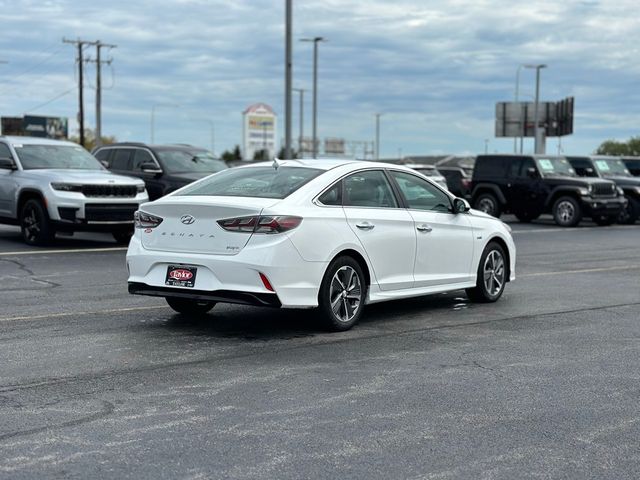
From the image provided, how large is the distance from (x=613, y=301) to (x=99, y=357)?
624 cm

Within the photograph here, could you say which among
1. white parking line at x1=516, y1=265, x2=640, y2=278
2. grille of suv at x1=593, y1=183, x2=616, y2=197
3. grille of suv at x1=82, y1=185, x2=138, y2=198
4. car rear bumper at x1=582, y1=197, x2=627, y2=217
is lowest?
white parking line at x1=516, y1=265, x2=640, y2=278

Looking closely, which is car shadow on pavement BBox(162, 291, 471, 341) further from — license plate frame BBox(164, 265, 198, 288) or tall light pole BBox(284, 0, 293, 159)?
tall light pole BBox(284, 0, 293, 159)

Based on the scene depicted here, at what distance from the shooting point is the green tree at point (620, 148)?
15500 cm

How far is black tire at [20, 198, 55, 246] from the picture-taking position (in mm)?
16391

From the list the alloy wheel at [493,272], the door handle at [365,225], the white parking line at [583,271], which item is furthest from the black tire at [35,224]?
the door handle at [365,225]

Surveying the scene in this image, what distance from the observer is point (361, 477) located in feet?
15.3

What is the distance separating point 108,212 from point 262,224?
903 cm

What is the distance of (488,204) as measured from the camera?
28.8 m

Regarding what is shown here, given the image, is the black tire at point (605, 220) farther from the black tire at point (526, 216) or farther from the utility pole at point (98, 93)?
the utility pole at point (98, 93)

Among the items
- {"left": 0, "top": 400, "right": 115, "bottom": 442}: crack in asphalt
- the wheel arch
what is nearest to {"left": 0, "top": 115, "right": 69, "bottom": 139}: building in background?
the wheel arch

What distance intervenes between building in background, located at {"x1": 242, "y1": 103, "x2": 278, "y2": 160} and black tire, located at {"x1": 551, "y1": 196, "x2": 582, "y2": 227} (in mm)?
103648

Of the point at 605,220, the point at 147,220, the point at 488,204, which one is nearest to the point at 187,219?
the point at 147,220

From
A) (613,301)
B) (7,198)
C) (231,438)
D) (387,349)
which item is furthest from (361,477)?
(7,198)

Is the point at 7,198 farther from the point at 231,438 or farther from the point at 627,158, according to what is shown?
the point at 627,158
